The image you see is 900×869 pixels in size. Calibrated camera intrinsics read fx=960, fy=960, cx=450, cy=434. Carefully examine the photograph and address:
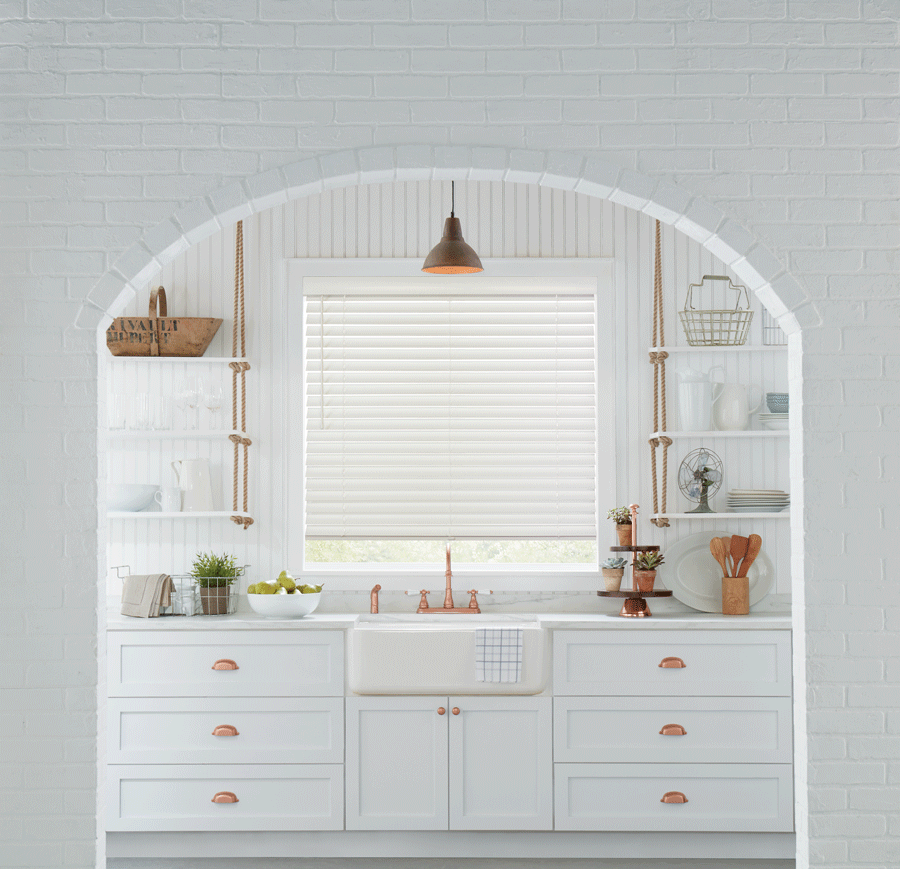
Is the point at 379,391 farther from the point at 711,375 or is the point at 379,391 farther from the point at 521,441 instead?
the point at 711,375

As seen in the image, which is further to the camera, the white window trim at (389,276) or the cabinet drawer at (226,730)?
the white window trim at (389,276)

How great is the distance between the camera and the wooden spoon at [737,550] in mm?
4043

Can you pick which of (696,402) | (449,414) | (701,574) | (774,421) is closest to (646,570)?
(701,574)

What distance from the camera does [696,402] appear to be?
4.19 m

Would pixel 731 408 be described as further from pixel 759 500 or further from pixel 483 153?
pixel 483 153

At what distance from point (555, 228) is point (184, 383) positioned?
1804mm

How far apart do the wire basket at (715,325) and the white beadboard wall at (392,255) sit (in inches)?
2.6

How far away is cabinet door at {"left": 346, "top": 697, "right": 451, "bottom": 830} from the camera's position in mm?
3701

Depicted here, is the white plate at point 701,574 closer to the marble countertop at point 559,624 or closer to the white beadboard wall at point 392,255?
the white beadboard wall at point 392,255

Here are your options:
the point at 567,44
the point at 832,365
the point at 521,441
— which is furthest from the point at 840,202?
the point at 521,441

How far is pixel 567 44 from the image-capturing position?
2.58 metres

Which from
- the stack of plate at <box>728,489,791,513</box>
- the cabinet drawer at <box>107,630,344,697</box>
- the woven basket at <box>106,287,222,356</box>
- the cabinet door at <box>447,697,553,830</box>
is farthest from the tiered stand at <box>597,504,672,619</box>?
the woven basket at <box>106,287,222,356</box>

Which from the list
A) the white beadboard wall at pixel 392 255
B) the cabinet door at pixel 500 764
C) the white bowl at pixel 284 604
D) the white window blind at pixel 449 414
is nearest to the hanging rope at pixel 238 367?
the white beadboard wall at pixel 392 255

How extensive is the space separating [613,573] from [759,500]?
71cm
